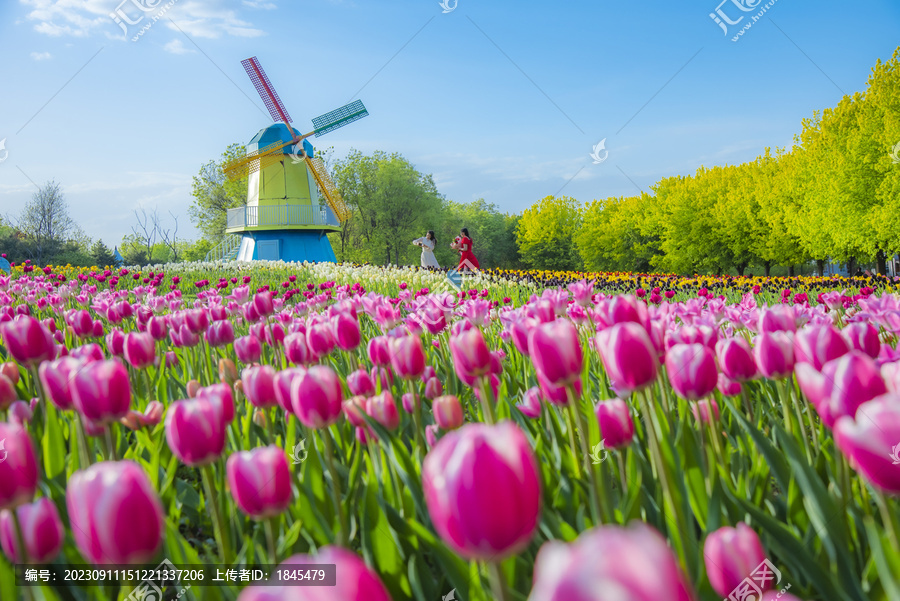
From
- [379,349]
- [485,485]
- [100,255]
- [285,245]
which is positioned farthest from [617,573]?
[100,255]

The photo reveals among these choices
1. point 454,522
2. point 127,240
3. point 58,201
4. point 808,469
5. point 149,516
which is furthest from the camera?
point 127,240

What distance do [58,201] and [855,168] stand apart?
49.1m

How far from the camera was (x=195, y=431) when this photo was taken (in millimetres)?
1302

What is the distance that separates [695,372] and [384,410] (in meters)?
0.97

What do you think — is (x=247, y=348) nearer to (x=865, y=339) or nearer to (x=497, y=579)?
(x=497, y=579)

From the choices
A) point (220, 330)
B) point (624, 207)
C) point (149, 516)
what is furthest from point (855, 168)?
point (624, 207)

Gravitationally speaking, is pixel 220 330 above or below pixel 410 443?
above

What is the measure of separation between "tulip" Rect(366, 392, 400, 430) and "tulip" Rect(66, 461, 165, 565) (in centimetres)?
102

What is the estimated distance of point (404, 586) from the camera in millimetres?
1266

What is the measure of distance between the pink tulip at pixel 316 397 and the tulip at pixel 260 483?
0.33 meters

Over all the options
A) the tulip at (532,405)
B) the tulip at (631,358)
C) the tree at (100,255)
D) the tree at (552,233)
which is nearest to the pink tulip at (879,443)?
the tulip at (631,358)

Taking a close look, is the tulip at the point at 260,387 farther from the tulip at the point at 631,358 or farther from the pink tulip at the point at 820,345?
the pink tulip at the point at 820,345

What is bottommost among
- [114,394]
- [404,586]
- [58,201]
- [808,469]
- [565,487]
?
[404,586]

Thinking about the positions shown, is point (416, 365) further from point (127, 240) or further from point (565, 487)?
point (127, 240)
